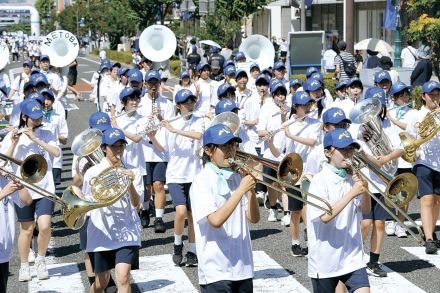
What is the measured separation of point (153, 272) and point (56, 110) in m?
2.84

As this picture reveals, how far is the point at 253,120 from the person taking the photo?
1409cm

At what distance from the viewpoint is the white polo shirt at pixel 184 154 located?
10.7 m

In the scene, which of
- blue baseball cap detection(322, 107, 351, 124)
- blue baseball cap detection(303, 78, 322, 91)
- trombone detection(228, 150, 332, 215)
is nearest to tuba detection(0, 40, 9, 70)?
blue baseball cap detection(303, 78, 322, 91)

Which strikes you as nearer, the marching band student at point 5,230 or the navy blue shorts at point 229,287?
the navy blue shorts at point 229,287

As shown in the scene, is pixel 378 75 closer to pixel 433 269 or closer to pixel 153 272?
pixel 433 269

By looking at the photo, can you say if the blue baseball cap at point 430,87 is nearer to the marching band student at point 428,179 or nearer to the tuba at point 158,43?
the marching band student at point 428,179

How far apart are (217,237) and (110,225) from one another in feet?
5.17

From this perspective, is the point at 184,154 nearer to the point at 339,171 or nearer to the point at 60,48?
the point at 339,171

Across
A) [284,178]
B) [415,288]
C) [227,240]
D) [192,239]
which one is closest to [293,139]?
[192,239]

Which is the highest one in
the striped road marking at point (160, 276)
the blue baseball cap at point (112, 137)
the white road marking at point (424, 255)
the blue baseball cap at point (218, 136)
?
the blue baseball cap at point (218, 136)

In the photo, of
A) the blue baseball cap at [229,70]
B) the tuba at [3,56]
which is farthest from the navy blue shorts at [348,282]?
the tuba at [3,56]

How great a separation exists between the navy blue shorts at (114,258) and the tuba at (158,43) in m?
12.1

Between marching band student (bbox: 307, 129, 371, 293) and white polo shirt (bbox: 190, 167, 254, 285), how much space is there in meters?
0.72

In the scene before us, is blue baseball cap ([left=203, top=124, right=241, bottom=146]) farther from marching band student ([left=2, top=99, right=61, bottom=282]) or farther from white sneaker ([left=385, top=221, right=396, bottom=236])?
white sneaker ([left=385, top=221, right=396, bottom=236])
